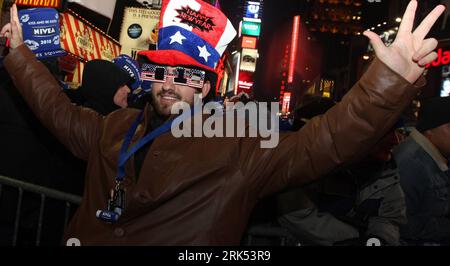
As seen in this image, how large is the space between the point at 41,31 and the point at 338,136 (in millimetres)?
3192

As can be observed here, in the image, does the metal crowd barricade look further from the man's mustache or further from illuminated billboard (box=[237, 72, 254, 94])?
illuminated billboard (box=[237, 72, 254, 94])

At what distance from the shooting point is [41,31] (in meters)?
4.08

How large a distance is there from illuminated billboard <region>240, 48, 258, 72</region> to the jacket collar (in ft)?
190

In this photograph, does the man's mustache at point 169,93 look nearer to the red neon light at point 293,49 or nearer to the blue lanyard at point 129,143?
the blue lanyard at point 129,143

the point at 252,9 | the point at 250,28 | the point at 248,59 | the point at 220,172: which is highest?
the point at 252,9

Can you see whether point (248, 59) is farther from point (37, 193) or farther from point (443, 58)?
point (37, 193)

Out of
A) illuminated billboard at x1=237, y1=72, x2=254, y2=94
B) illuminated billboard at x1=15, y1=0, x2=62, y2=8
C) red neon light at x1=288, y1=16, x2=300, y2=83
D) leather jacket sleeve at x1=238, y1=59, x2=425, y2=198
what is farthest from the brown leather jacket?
red neon light at x1=288, y1=16, x2=300, y2=83

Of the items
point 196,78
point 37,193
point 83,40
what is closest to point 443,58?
point 83,40

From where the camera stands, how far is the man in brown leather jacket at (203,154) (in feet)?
7.40

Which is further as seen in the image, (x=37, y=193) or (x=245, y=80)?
Result: (x=245, y=80)

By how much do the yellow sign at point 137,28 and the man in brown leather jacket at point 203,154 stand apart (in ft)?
30.8

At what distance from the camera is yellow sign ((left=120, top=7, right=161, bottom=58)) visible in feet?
40.8
